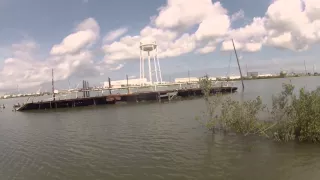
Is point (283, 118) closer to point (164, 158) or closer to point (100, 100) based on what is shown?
point (164, 158)

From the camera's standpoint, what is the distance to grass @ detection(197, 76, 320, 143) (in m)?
22.5

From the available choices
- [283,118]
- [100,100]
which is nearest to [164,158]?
[283,118]

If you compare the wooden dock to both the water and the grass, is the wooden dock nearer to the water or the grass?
the grass

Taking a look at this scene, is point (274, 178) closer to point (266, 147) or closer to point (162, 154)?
point (266, 147)

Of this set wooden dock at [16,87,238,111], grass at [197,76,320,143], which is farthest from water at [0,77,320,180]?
wooden dock at [16,87,238,111]

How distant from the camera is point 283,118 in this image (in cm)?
2591

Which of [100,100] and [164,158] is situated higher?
[100,100]

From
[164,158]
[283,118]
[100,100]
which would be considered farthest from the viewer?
[100,100]

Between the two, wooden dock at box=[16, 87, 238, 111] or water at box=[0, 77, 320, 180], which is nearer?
water at box=[0, 77, 320, 180]

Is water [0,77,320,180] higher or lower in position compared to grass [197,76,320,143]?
lower

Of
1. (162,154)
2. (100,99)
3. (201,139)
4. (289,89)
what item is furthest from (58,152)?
(100,99)

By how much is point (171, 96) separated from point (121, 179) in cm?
7456

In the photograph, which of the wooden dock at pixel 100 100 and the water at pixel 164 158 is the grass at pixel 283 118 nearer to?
the water at pixel 164 158

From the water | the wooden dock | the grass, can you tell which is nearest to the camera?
the water
